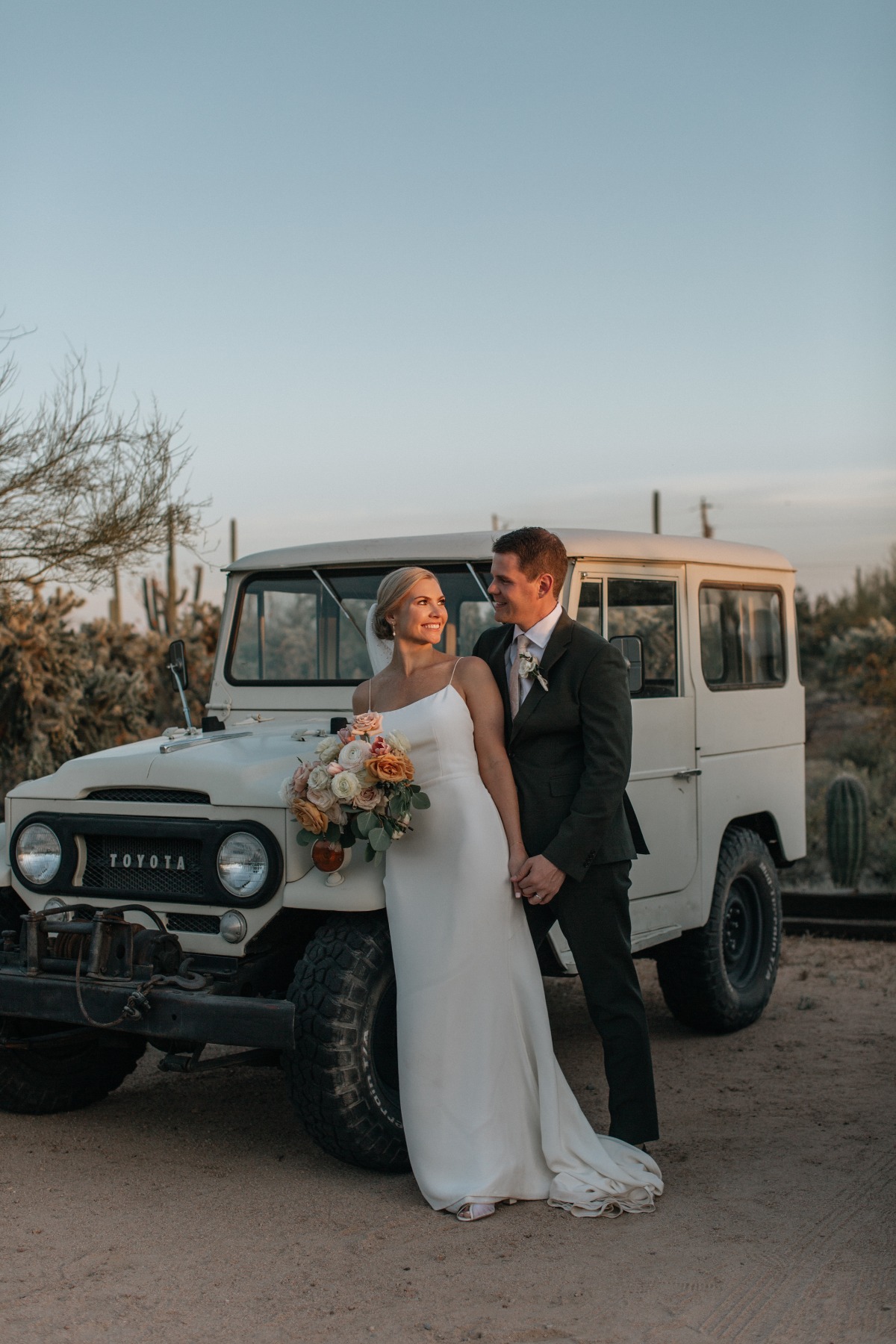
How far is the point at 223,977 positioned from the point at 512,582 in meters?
1.58

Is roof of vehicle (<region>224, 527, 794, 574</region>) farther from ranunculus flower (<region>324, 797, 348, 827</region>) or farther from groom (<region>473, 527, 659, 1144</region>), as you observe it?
ranunculus flower (<region>324, 797, 348, 827</region>)

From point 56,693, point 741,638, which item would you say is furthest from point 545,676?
point 56,693

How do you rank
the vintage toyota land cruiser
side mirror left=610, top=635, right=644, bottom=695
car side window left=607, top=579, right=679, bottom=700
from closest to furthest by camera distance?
the vintage toyota land cruiser, side mirror left=610, top=635, right=644, bottom=695, car side window left=607, top=579, right=679, bottom=700

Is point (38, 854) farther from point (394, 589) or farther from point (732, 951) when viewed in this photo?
point (732, 951)

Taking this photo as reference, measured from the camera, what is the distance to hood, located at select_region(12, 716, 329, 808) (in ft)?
14.7

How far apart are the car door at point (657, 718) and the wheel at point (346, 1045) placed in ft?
4.66

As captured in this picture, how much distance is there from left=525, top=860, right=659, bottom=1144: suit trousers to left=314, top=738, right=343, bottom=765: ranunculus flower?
80 centimetres

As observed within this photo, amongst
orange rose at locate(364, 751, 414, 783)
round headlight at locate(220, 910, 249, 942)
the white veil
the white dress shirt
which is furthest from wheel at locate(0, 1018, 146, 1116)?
the white dress shirt

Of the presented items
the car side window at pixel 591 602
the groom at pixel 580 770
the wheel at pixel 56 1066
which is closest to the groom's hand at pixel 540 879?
the groom at pixel 580 770

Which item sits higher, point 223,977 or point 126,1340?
point 223,977

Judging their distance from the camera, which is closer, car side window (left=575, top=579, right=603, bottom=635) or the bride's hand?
the bride's hand

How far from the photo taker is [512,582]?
4383 millimetres

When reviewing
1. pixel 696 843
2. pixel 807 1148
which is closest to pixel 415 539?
pixel 696 843

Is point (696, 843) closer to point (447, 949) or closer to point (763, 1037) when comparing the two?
point (763, 1037)
